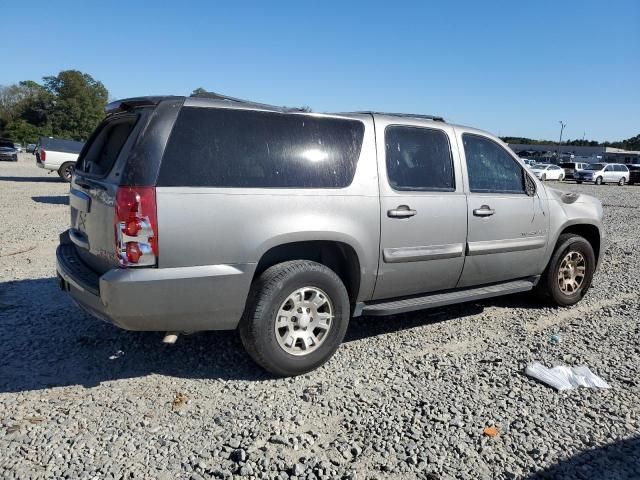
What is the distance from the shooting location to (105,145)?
13.0ft

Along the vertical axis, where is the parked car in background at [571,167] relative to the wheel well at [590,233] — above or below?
above

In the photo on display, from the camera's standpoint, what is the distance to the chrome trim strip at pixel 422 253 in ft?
13.1

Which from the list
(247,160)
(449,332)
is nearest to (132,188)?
(247,160)

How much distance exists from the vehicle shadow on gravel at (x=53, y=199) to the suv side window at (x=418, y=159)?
39.1 feet

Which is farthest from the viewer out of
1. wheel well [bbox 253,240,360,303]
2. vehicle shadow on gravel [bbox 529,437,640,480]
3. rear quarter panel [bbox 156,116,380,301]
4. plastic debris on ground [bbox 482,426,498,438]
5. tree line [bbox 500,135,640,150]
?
tree line [bbox 500,135,640,150]

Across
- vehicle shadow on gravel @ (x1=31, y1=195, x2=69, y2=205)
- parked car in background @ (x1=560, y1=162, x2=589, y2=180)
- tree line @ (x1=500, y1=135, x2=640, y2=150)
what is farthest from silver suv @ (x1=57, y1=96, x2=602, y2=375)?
tree line @ (x1=500, y1=135, x2=640, y2=150)

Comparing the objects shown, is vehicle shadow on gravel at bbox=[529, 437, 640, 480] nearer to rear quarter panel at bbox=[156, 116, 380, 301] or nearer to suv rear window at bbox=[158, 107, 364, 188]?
rear quarter panel at bbox=[156, 116, 380, 301]

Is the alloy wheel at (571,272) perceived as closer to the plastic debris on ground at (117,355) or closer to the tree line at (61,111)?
the plastic debris on ground at (117,355)

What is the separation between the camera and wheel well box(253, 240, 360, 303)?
367cm

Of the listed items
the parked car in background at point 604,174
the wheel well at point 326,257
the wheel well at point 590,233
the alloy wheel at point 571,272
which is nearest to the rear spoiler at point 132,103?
the wheel well at point 326,257

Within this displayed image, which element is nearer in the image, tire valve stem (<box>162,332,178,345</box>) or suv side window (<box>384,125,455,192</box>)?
tire valve stem (<box>162,332,178,345</box>)

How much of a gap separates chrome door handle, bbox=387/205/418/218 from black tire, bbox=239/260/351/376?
26.6 inches

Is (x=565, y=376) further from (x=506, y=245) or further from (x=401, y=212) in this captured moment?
(x=401, y=212)

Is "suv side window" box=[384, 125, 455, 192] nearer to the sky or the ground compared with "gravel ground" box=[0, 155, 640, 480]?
nearer to the sky
